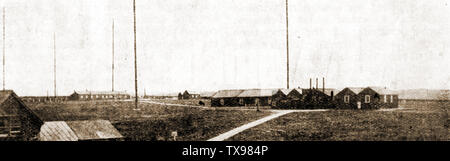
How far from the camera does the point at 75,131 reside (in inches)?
1050

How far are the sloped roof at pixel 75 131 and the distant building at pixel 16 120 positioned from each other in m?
0.83

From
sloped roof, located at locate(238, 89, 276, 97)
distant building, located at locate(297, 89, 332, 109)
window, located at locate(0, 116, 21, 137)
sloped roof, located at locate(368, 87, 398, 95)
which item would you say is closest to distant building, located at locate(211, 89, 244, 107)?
sloped roof, located at locate(238, 89, 276, 97)

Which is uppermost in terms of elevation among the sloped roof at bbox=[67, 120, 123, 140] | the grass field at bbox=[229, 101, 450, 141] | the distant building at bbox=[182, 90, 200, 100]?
the sloped roof at bbox=[67, 120, 123, 140]

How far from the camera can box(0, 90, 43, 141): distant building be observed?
24.2m

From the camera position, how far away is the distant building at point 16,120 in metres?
24.2

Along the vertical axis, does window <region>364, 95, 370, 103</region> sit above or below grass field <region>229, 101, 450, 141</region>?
above

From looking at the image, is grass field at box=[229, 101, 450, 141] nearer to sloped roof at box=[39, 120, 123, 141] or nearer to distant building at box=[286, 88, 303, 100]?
sloped roof at box=[39, 120, 123, 141]

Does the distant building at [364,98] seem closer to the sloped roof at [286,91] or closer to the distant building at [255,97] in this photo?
the sloped roof at [286,91]

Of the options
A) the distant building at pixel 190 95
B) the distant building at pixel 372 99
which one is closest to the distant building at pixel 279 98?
the distant building at pixel 372 99

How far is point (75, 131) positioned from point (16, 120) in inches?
152

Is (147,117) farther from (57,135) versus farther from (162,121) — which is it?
(57,135)
